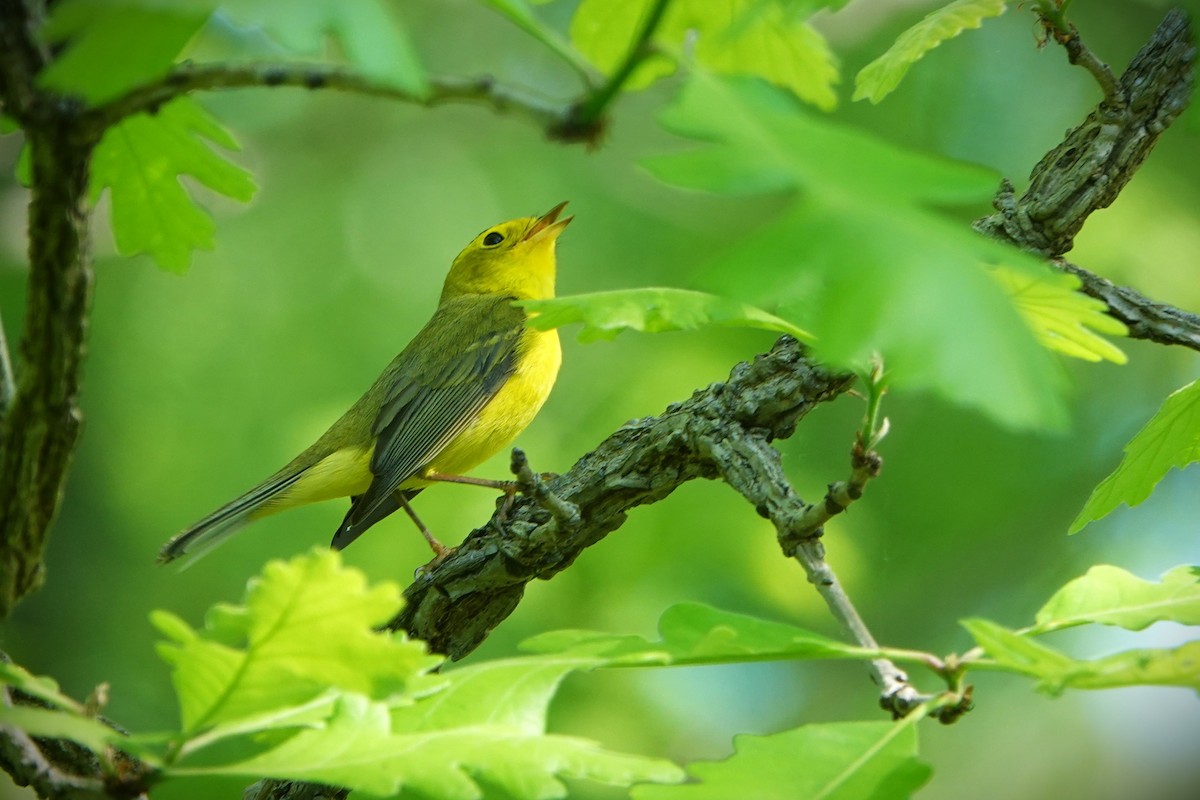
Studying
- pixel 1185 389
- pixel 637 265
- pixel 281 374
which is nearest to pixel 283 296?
pixel 281 374

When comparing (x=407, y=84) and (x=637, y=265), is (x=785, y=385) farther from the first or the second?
(x=637, y=265)

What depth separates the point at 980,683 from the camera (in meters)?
6.83

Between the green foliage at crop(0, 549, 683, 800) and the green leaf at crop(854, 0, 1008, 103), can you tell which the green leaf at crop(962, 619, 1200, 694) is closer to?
the green foliage at crop(0, 549, 683, 800)

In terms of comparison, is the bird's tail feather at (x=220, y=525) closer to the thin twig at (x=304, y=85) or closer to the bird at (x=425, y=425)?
the bird at (x=425, y=425)

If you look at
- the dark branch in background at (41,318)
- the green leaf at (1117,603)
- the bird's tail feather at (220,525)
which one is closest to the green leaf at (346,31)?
the dark branch in background at (41,318)

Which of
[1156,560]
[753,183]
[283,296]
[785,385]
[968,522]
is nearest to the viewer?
[753,183]

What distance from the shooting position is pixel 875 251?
37.6 inches

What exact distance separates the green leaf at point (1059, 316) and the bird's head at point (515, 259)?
3.71 meters

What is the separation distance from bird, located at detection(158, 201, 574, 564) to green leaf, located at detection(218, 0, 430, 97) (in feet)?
9.77

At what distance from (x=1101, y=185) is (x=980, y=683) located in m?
4.98

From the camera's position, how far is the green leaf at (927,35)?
83.0 inches

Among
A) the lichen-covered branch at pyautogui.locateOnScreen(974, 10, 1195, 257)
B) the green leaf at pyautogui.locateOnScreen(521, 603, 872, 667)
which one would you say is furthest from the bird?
the green leaf at pyautogui.locateOnScreen(521, 603, 872, 667)

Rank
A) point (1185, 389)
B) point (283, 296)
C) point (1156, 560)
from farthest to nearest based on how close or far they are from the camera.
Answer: point (283, 296), point (1156, 560), point (1185, 389)

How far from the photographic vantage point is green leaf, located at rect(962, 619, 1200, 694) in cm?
127
